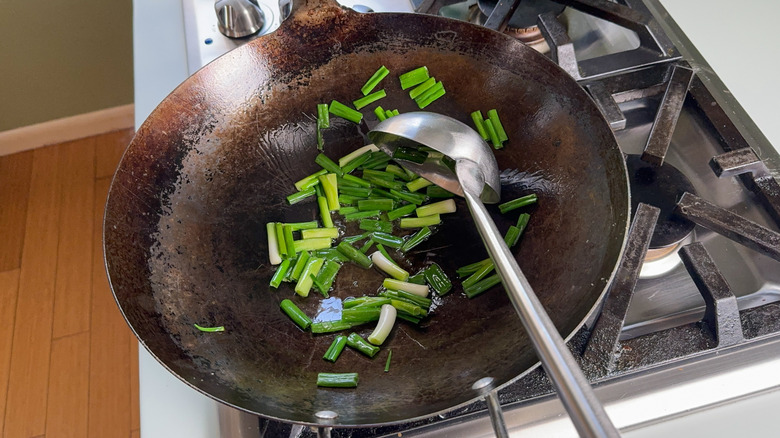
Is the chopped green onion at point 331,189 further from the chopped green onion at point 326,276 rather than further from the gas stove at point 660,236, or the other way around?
the gas stove at point 660,236

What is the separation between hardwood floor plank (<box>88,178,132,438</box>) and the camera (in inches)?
71.9

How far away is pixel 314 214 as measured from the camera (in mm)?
989

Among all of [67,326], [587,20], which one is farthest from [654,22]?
[67,326]

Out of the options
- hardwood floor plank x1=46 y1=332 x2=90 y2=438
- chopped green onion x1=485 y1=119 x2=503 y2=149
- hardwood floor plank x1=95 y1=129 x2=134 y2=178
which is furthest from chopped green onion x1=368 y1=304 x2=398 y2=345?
hardwood floor plank x1=95 y1=129 x2=134 y2=178

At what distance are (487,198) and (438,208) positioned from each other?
0.29 feet

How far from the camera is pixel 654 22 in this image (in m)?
1.09

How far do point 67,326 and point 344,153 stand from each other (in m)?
1.54

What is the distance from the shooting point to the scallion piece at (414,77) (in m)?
0.99

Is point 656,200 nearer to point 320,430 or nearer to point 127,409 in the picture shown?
point 320,430

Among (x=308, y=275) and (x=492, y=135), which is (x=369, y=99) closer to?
(x=492, y=135)

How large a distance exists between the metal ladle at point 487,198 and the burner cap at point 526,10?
37 cm

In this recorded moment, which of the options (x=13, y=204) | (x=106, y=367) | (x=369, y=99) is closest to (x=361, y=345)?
(x=369, y=99)

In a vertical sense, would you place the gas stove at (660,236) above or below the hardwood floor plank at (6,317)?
above

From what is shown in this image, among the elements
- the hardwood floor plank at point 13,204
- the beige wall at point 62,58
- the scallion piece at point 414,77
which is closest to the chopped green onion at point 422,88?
the scallion piece at point 414,77
